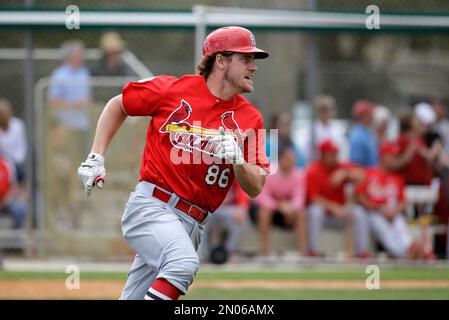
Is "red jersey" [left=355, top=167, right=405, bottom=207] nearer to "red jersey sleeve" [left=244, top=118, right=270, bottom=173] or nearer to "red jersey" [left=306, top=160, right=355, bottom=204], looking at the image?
"red jersey" [left=306, top=160, right=355, bottom=204]

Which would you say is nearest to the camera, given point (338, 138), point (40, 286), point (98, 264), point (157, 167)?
point (157, 167)

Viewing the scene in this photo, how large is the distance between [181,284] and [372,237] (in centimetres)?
641

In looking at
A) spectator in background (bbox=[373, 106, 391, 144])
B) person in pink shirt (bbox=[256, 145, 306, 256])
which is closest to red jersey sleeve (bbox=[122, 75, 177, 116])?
person in pink shirt (bbox=[256, 145, 306, 256])

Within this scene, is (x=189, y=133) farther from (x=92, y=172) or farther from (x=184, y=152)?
(x=92, y=172)

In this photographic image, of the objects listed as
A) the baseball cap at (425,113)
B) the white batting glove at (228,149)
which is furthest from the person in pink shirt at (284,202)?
the white batting glove at (228,149)

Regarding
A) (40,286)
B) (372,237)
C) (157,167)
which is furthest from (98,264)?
(157,167)

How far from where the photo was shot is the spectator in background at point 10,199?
11.2 meters

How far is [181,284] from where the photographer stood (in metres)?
5.15

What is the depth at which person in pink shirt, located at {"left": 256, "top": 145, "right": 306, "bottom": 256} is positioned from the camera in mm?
10977

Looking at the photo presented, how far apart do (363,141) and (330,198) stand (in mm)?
862

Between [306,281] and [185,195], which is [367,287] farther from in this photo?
[185,195]

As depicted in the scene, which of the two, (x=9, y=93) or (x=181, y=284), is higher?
(x=9, y=93)

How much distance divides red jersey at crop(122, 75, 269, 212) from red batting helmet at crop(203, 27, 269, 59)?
0.24 metres

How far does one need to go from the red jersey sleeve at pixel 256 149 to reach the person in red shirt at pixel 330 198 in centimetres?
556
